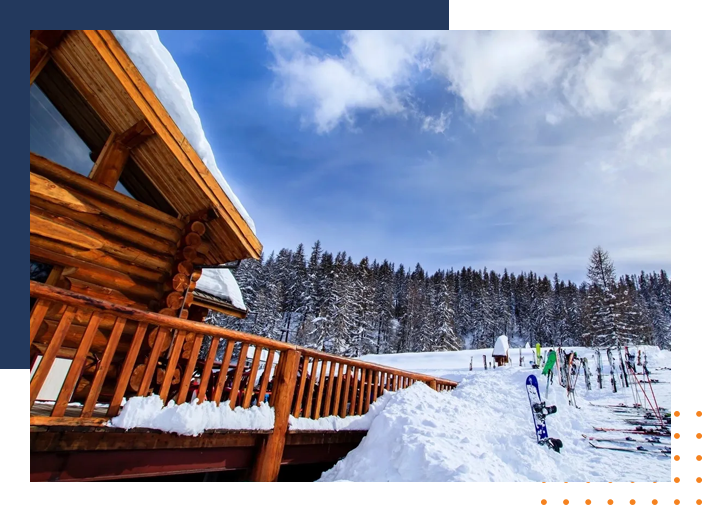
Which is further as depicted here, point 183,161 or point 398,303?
point 398,303

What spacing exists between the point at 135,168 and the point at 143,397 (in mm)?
4471

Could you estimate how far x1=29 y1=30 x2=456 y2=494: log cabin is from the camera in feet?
12.6

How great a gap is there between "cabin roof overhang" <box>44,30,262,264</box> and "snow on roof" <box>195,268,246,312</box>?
1.85 meters

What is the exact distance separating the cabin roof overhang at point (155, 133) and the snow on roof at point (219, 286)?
1846 mm

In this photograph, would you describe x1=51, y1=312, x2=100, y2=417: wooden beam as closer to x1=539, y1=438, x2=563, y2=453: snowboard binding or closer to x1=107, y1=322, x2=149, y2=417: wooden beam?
x1=107, y1=322, x2=149, y2=417: wooden beam

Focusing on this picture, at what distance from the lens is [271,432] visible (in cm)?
499

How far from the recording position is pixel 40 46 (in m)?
5.25

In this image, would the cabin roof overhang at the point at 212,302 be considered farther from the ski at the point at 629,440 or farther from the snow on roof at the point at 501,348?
the snow on roof at the point at 501,348

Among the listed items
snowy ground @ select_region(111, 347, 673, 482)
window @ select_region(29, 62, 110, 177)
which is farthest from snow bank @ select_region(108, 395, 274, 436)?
window @ select_region(29, 62, 110, 177)

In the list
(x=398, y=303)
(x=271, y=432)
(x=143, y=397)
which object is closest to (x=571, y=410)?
(x=271, y=432)

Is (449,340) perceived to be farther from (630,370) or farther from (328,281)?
(630,370)

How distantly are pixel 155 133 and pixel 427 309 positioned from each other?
64.6 meters

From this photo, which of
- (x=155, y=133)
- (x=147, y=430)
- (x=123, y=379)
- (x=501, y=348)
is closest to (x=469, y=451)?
(x=147, y=430)

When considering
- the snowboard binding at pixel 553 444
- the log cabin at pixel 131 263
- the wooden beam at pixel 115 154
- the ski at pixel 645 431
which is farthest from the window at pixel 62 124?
the ski at pixel 645 431
